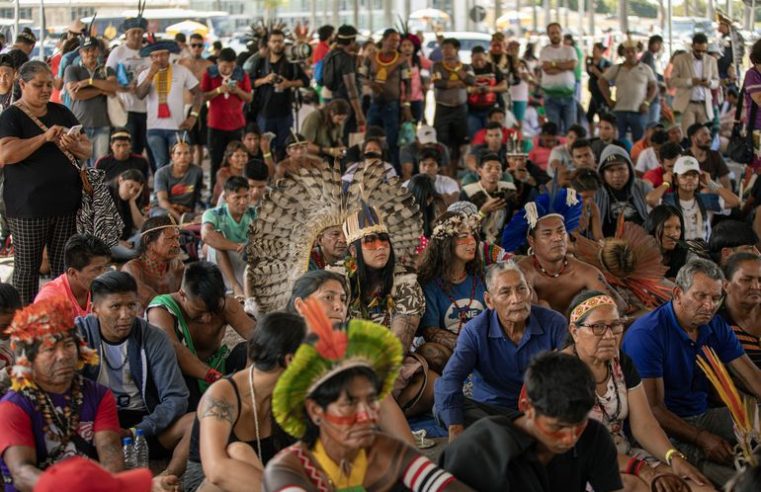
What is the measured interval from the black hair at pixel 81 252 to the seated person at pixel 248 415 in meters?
1.72

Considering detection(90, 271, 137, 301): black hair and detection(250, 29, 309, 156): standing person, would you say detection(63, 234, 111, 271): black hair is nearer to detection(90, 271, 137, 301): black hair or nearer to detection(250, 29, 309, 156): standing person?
detection(90, 271, 137, 301): black hair

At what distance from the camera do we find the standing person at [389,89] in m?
12.1

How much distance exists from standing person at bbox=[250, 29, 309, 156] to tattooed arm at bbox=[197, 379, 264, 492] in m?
7.94

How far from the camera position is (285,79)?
38.4 feet

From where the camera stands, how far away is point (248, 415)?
151 inches

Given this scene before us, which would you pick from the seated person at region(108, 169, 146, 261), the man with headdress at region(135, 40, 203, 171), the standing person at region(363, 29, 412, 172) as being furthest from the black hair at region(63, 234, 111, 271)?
the standing person at region(363, 29, 412, 172)

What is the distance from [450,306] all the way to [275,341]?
198cm

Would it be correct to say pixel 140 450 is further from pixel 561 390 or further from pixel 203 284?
pixel 561 390

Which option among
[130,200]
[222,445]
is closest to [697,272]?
[222,445]

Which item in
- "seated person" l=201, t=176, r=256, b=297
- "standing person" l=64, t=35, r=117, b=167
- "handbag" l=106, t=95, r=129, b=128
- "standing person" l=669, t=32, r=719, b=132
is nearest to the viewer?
"seated person" l=201, t=176, r=256, b=297

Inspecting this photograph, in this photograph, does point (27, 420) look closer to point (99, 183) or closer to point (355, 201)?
point (355, 201)

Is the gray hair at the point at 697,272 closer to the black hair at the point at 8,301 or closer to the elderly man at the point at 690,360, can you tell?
the elderly man at the point at 690,360

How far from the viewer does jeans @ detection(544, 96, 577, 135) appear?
45.4 ft

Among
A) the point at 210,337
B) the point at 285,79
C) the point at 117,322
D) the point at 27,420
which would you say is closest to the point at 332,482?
the point at 27,420
